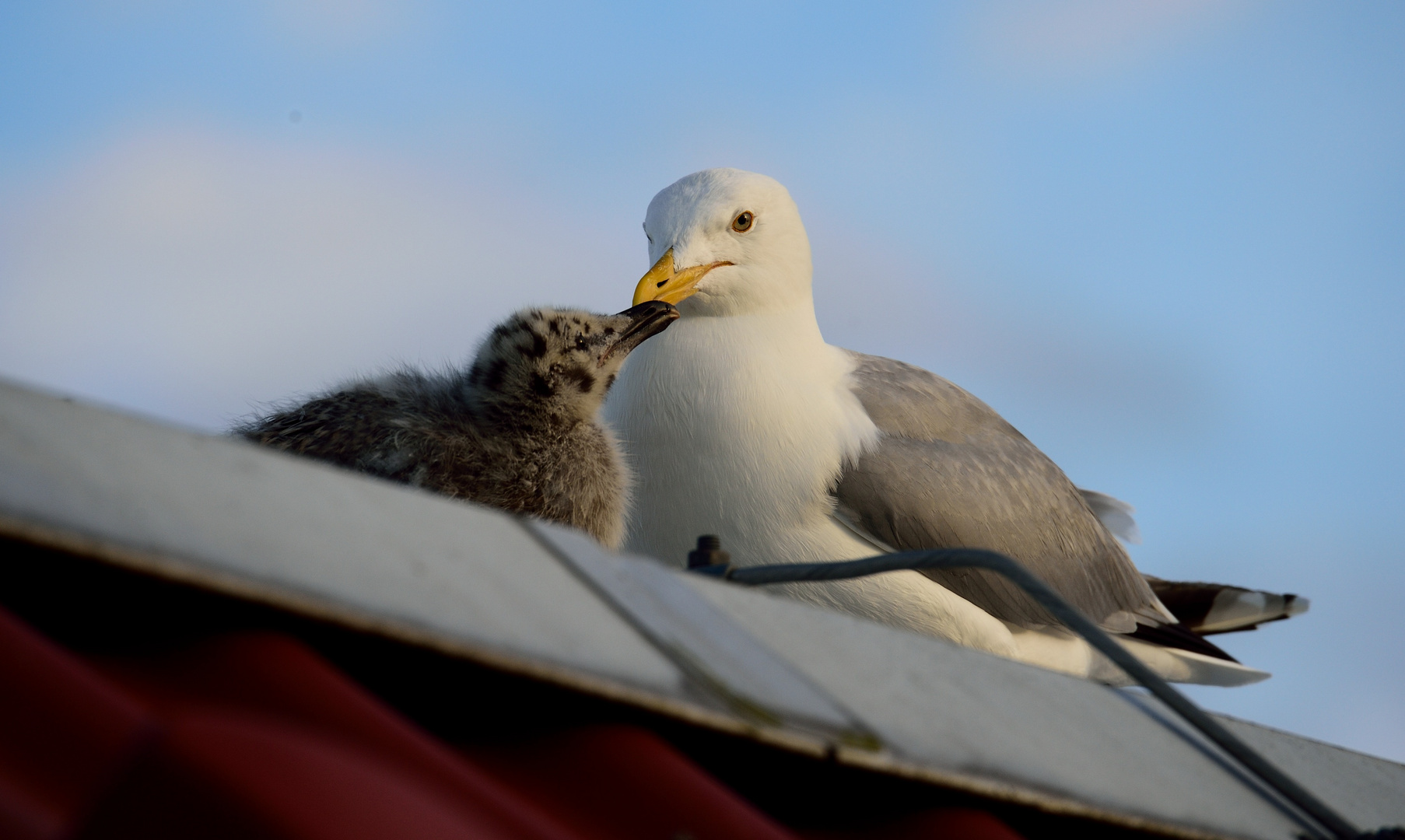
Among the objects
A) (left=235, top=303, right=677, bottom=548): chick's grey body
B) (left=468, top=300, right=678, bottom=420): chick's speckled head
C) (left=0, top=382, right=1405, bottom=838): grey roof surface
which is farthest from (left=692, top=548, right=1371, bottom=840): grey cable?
(left=468, top=300, right=678, bottom=420): chick's speckled head

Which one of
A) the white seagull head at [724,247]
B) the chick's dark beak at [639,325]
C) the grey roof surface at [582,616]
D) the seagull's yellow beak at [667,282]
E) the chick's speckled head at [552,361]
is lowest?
the grey roof surface at [582,616]

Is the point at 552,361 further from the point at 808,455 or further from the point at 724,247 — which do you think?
the point at 724,247

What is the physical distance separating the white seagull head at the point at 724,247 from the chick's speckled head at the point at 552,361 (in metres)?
1.40

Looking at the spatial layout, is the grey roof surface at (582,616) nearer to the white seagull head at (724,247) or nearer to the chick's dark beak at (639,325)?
the chick's dark beak at (639,325)

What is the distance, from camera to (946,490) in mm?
4777

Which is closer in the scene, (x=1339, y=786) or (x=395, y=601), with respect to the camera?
(x=395, y=601)

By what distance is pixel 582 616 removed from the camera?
1215 millimetres

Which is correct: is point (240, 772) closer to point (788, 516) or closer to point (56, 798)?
point (56, 798)

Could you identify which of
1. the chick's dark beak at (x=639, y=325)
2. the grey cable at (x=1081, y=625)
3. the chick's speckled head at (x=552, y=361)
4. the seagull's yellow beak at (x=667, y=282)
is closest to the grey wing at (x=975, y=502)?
the seagull's yellow beak at (x=667, y=282)

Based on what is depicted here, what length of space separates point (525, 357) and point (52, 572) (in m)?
2.17

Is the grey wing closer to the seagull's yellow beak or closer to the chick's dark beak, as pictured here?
the seagull's yellow beak

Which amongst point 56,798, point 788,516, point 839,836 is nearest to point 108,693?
point 56,798

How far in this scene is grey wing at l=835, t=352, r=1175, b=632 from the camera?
457 centimetres

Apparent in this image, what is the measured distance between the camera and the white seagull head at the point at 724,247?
4.91 m
